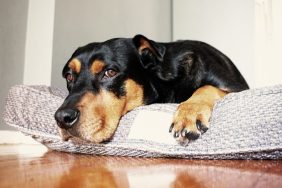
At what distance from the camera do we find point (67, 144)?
1.69 m

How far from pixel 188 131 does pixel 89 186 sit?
0.59 m

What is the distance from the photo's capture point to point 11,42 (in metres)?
2.96

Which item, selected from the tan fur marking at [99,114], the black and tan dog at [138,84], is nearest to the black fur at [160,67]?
the black and tan dog at [138,84]

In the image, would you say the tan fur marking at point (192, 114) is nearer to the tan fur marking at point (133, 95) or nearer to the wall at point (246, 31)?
the tan fur marking at point (133, 95)

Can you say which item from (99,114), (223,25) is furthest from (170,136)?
(223,25)

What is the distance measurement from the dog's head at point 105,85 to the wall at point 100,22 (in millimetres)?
886

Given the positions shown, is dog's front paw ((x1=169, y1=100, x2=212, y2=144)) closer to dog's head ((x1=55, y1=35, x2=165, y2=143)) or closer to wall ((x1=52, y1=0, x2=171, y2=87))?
dog's head ((x1=55, y1=35, x2=165, y2=143))

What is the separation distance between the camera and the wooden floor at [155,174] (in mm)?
871

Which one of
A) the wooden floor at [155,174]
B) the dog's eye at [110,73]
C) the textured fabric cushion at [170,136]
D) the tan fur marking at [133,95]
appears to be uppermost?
the dog's eye at [110,73]

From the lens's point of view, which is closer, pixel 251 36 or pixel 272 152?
pixel 272 152

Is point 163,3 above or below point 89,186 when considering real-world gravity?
above

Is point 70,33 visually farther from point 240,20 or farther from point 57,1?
point 240,20

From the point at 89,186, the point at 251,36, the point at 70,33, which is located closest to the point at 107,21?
the point at 70,33

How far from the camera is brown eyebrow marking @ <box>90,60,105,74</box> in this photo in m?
1.76
